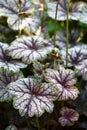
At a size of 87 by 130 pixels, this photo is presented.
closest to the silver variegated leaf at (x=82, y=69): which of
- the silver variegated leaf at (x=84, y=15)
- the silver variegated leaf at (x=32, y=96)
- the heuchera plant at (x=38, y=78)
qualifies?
the heuchera plant at (x=38, y=78)

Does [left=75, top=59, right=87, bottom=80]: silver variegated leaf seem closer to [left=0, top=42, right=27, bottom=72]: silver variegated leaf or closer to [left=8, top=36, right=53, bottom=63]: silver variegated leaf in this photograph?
[left=8, top=36, right=53, bottom=63]: silver variegated leaf

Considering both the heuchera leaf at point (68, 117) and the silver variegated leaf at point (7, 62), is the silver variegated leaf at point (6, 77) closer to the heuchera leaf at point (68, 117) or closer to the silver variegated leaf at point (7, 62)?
the silver variegated leaf at point (7, 62)

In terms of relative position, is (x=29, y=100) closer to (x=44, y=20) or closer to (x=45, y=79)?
(x=45, y=79)

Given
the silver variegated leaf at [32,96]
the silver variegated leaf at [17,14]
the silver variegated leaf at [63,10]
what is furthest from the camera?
the silver variegated leaf at [63,10]

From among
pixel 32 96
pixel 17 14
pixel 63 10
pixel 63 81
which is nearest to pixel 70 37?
pixel 63 10

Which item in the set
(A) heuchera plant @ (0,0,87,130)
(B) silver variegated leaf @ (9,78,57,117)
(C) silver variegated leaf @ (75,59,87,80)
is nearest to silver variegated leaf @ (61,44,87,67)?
(A) heuchera plant @ (0,0,87,130)

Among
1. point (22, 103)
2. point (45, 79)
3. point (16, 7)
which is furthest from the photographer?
point (16, 7)

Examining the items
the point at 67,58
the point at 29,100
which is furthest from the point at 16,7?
the point at 29,100
